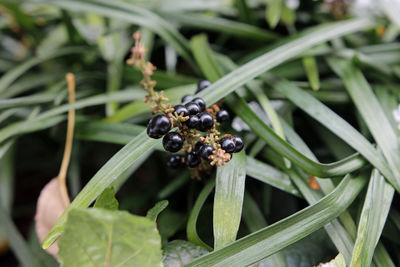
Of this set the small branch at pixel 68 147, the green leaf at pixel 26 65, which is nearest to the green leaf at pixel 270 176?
the small branch at pixel 68 147

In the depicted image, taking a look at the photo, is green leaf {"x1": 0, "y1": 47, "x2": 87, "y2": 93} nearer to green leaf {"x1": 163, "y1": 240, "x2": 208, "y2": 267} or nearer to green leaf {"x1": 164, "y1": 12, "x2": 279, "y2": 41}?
green leaf {"x1": 164, "y1": 12, "x2": 279, "y2": 41}

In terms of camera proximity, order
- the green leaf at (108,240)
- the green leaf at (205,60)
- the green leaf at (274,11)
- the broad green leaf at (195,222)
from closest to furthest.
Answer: the green leaf at (108,240) < the broad green leaf at (195,222) < the green leaf at (205,60) < the green leaf at (274,11)

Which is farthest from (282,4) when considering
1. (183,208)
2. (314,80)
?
(183,208)

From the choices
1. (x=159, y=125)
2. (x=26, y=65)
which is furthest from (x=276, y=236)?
(x=26, y=65)

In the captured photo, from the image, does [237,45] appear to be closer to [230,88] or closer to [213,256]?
[230,88]

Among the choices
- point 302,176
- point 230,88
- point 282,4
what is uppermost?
point 282,4

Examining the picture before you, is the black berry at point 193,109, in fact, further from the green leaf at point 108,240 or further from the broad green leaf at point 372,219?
the broad green leaf at point 372,219
